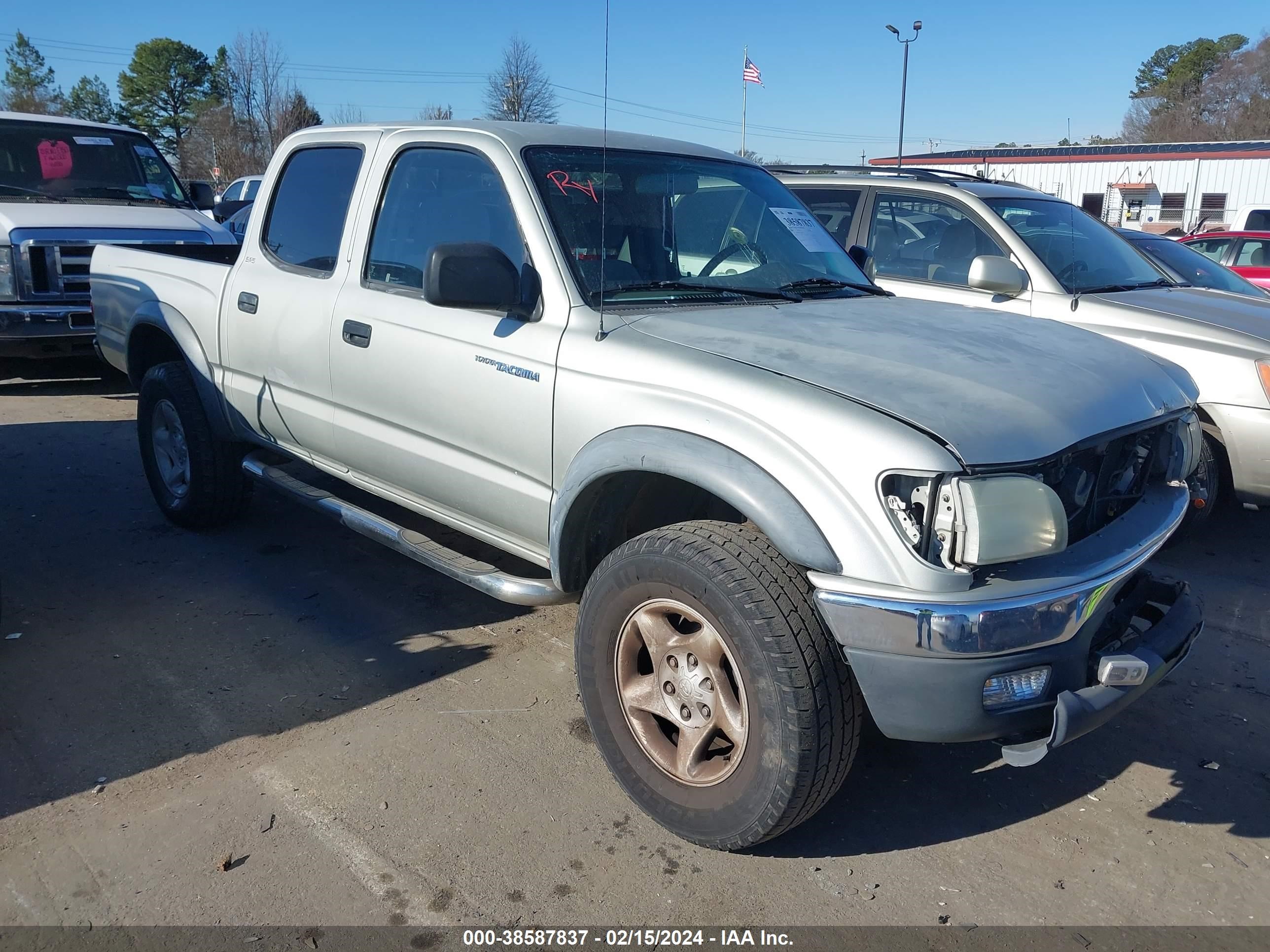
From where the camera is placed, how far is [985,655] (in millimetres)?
2369

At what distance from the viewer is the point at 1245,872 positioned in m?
2.86

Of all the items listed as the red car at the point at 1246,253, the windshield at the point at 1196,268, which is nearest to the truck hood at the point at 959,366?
the windshield at the point at 1196,268

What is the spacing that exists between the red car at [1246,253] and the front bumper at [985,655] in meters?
12.7

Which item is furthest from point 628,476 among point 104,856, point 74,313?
point 74,313

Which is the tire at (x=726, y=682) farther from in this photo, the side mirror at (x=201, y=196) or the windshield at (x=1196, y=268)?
the side mirror at (x=201, y=196)

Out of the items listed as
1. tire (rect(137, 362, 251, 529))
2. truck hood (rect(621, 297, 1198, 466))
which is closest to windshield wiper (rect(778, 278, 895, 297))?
truck hood (rect(621, 297, 1198, 466))

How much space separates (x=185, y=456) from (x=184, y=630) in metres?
1.30

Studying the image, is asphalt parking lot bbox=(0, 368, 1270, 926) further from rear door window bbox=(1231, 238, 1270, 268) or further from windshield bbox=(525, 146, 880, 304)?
rear door window bbox=(1231, 238, 1270, 268)

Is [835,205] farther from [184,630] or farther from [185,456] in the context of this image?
[184,630]

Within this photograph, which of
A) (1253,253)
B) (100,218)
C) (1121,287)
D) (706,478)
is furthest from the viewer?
(1253,253)

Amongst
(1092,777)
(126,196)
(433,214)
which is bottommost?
(1092,777)

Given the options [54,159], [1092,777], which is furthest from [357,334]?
[54,159]

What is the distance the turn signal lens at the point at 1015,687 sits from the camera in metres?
2.42

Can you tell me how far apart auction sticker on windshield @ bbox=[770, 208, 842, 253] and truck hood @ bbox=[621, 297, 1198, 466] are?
503 mm
